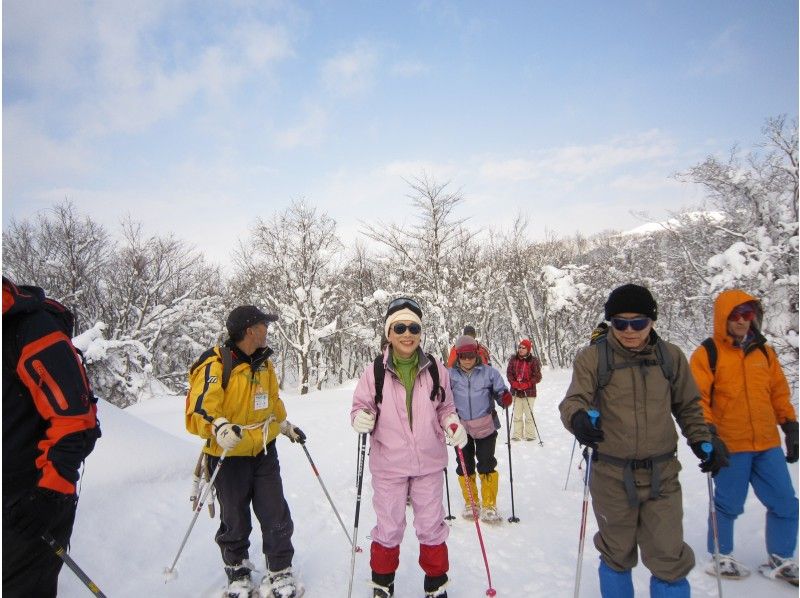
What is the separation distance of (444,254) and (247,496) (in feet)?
59.8

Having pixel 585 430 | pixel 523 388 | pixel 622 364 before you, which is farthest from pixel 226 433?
pixel 523 388

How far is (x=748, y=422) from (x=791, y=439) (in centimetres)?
34

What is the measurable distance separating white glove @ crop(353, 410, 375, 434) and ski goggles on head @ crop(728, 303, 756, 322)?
2.93 metres

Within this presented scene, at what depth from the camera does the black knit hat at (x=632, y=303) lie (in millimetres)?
2826

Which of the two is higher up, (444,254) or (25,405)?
(444,254)

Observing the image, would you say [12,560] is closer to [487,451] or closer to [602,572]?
[602,572]

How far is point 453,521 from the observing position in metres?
5.16

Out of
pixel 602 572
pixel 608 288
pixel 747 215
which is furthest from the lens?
pixel 608 288

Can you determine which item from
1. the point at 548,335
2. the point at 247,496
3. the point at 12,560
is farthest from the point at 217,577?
the point at 548,335

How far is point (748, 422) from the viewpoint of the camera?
3.51m

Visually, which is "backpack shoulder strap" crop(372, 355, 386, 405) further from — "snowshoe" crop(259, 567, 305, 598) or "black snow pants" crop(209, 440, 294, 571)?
"snowshoe" crop(259, 567, 305, 598)

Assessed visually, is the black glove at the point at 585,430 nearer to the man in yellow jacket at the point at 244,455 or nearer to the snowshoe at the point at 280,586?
the man in yellow jacket at the point at 244,455

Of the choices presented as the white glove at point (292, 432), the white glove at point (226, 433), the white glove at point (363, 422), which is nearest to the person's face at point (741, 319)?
the white glove at point (363, 422)

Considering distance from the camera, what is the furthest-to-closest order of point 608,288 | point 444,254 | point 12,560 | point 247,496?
point 608,288
point 444,254
point 247,496
point 12,560
